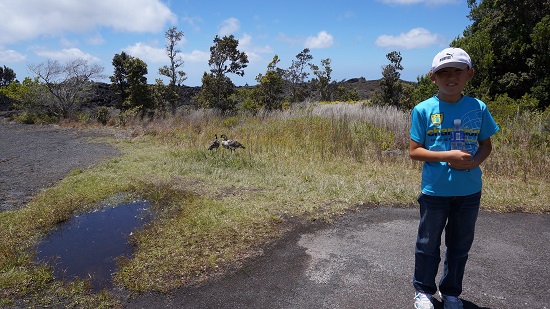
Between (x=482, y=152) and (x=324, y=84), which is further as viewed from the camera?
(x=324, y=84)

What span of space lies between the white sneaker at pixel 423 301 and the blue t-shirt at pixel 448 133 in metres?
0.72

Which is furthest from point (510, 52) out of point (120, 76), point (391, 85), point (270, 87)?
point (120, 76)

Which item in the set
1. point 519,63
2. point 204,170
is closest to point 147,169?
point 204,170

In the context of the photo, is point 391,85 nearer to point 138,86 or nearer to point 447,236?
point 138,86

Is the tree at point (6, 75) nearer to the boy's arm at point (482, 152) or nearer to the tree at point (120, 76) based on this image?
the tree at point (120, 76)

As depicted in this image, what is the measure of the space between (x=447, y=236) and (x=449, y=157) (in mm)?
619

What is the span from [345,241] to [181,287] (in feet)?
5.46

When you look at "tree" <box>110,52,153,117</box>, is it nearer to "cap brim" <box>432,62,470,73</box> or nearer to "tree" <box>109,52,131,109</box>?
"tree" <box>109,52,131,109</box>

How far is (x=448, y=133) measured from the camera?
214cm

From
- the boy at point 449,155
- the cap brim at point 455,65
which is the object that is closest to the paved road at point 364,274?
the boy at point 449,155

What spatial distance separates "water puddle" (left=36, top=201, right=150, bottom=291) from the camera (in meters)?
3.22

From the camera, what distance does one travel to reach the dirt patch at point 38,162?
5.96 meters

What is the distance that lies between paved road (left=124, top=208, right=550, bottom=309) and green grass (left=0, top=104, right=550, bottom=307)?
254 mm

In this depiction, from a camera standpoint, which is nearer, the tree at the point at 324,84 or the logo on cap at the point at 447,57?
the logo on cap at the point at 447,57
